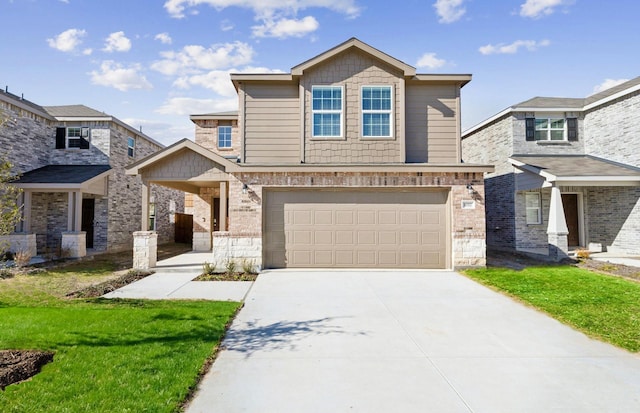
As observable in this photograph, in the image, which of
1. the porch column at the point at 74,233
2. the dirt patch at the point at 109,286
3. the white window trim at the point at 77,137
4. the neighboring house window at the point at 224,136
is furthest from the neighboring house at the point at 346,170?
the white window trim at the point at 77,137

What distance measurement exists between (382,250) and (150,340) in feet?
24.5

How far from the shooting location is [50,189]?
44.3 ft

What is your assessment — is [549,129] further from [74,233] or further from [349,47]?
[74,233]

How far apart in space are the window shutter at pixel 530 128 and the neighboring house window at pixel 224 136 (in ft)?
47.2

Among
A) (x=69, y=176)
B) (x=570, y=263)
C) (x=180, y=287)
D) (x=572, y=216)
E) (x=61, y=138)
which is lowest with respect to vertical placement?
(x=180, y=287)

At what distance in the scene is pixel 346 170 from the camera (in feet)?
34.2

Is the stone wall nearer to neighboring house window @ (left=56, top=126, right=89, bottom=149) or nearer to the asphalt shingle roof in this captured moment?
the asphalt shingle roof

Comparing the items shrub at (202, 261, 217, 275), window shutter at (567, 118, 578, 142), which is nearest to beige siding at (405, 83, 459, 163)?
shrub at (202, 261, 217, 275)

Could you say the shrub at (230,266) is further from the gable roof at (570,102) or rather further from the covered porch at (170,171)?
the gable roof at (570,102)

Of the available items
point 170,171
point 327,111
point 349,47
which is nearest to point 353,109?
point 327,111

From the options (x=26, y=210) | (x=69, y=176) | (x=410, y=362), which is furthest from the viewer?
(x=69, y=176)

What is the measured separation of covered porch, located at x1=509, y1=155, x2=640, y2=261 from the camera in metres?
12.5

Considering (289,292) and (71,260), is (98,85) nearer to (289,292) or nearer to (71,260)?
(71,260)

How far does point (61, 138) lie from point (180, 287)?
43.6 feet
